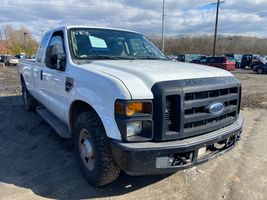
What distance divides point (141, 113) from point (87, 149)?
0.98 metres

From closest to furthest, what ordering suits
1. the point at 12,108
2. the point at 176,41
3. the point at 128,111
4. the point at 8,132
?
the point at 128,111, the point at 8,132, the point at 12,108, the point at 176,41

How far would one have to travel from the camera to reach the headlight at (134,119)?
3004mm

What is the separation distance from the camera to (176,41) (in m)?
94.8

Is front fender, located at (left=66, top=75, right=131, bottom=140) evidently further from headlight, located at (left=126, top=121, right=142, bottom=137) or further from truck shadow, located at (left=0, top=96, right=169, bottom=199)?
truck shadow, located at (left=0, top=96, right=169, bottom=199)

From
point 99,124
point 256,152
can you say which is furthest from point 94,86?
point 256,152

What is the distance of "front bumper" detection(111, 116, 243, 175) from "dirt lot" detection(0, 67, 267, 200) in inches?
21.6

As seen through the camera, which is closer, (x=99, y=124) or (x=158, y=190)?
(x=99, y=124)

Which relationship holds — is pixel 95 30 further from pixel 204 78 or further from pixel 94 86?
pixel 204 78

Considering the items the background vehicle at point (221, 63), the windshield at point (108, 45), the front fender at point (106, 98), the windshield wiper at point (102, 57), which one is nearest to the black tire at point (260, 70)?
the background vehicle at point (221, 63)

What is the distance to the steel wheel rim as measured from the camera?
3.60m

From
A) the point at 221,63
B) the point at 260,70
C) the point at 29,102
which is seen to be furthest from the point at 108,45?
the point at 260,70

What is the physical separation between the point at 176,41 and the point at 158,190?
93.9 m

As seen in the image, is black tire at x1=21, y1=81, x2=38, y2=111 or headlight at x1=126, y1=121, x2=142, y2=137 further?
black tire at x1=21, y1=81, x2=38, y2=111

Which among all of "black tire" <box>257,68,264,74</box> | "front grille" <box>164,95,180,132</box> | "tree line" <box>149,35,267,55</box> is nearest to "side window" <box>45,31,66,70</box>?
"front grille" <box>164,95,180,132</box>
